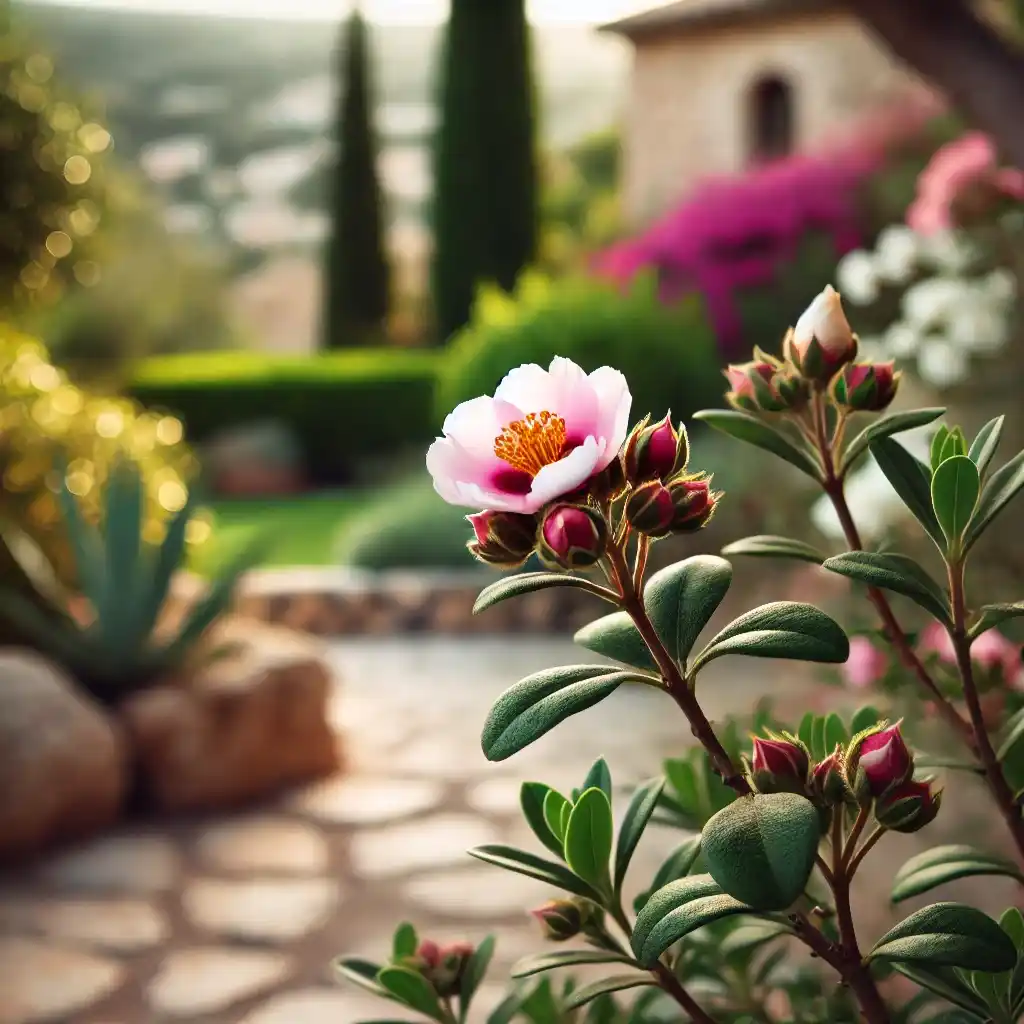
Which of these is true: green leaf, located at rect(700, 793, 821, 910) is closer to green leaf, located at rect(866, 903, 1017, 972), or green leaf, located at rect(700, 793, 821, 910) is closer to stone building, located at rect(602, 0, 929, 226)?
green leaf, located at rect(866, 903, 1017, 972)

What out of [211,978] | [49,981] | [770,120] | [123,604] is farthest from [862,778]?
[770,120]

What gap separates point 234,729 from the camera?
3.44m

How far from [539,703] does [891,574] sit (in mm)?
216

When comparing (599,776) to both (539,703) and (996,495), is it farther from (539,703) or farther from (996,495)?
(996,495)

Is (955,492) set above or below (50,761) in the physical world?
above

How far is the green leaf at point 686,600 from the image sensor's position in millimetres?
715

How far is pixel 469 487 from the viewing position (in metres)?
0.66

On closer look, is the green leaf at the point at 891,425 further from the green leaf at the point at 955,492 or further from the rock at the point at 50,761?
the rock at the point at 50,761

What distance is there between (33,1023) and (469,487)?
6.71 feet

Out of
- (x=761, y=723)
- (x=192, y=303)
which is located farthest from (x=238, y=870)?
(x=192, y=303)

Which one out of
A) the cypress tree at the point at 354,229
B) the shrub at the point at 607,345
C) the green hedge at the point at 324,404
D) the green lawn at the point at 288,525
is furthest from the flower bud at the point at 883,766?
the cypress tree at the point at 354,229

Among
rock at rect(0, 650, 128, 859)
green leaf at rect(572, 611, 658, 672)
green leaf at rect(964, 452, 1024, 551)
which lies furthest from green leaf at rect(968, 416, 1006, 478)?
rock at rect(0, 650, 128, 859)

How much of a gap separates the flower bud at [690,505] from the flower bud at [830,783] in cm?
15

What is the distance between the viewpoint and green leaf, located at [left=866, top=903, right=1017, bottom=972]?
2.21 feet
